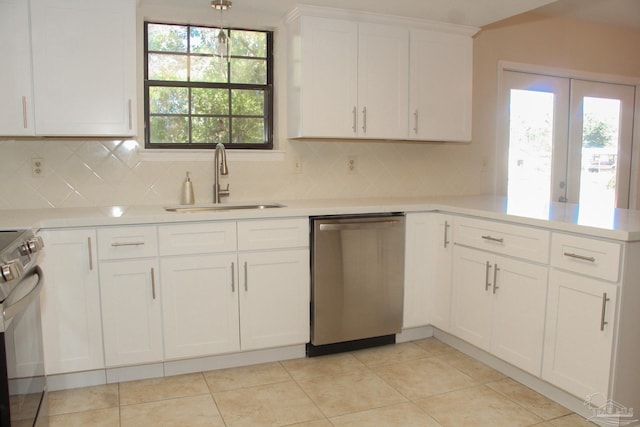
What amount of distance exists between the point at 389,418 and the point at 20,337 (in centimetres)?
153

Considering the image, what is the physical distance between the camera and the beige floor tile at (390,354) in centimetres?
288

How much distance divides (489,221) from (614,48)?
2977 millimetres

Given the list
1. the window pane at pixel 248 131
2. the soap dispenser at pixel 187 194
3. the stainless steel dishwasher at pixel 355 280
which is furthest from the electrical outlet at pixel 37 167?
the stainless steel dishwasher at pixel 355 280

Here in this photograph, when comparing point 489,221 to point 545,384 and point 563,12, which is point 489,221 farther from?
point 563,12

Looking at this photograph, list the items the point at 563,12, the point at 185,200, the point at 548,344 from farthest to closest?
the point at 563,12
the point at 185,200
the point at 548,344

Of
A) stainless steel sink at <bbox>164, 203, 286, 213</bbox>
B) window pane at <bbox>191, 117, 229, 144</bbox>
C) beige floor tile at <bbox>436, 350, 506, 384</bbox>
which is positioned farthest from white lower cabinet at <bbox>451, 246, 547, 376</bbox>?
window pane at <bbox>191, 117, 229, 144</bbox>

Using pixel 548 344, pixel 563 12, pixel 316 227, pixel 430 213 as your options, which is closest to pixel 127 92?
pixel 316 227

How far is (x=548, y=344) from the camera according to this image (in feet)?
7.63

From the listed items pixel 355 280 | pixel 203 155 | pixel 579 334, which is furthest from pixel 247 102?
pixel 579 334

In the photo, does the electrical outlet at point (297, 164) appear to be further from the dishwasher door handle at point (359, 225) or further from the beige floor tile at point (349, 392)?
the beige floor tile at point (349, 392)

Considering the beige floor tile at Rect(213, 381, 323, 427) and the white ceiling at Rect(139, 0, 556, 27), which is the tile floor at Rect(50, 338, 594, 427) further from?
the white ceiling at Rect(139, 0, 556, 27)

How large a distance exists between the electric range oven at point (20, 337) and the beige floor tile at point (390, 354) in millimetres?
1677

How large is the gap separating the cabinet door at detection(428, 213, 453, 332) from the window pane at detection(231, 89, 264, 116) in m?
1.37

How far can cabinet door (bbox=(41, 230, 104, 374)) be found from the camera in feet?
7.79
